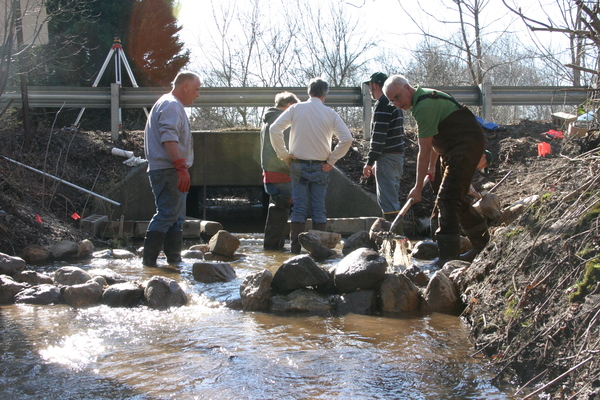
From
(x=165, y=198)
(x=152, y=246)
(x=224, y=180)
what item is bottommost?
(x=152, y=246)

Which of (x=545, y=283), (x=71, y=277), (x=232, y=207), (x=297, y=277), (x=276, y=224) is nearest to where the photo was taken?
(x=545, y=283)

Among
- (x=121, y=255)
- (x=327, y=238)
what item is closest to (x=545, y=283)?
(x=327, y=238)

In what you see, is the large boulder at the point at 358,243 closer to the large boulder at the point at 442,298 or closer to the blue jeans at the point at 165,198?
the blue jeans at the point at 165,198

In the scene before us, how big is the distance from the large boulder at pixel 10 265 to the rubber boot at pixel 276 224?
3128 mm

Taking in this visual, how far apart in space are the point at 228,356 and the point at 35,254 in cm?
423

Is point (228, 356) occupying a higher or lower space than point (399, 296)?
lower

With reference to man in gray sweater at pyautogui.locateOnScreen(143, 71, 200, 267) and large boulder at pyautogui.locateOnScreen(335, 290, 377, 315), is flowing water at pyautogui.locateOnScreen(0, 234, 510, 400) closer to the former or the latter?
large boulder at pyautogui.locateOnScreen(335, 290, 377, 315)

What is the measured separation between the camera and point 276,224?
24.7 feet

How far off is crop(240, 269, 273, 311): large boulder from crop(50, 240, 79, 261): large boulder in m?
3.14

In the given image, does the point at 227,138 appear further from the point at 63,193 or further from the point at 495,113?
the point at 495,113

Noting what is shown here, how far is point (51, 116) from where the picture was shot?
1547cm

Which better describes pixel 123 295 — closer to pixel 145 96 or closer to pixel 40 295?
pixel 40 295

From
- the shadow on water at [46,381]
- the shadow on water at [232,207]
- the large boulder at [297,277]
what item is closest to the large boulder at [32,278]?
the shadow on water at [46,381]

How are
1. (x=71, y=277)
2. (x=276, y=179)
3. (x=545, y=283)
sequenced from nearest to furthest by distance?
(x=545, y=283) → (x=71, y=277) → (x=276, y=179)
